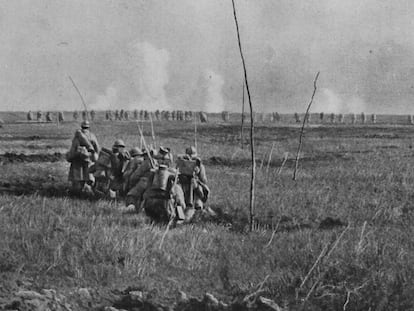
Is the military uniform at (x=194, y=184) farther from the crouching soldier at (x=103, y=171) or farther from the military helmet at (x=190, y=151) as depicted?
the crouching soldier at (x=103, y=171)

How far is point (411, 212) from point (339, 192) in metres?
2.43

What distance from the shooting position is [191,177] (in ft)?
33.3

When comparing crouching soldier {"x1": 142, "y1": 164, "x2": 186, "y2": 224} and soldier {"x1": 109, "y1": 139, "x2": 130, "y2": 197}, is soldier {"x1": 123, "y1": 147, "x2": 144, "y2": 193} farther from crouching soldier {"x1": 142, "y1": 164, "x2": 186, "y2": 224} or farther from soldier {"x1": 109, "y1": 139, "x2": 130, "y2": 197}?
crouching soldier {"x1": 142, "y1": 164, "x2": 186, "y2": 224}

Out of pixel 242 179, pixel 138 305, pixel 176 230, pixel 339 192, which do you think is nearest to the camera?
pixel 138 305

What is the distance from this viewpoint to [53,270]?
635 centimetres

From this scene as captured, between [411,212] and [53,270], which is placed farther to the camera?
[411,212]

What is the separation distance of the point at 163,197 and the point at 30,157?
12.9 metres

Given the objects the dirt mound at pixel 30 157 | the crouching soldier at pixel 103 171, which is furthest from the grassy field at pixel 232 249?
the dirt mound at pixel 30 157

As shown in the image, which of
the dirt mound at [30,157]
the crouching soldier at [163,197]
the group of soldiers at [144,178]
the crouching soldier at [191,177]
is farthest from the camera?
the dirt mound at [30,157]

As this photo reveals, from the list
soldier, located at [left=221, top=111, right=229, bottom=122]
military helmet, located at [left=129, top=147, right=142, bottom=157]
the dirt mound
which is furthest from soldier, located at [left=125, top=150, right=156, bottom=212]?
soldier, located at [left=221, top=111, right=229, bottom=122]

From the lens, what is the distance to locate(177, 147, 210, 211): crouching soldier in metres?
10.0

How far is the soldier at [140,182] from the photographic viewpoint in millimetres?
10109

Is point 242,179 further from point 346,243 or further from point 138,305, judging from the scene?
point 138,305

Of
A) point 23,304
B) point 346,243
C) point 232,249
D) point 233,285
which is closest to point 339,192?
point 346,243
